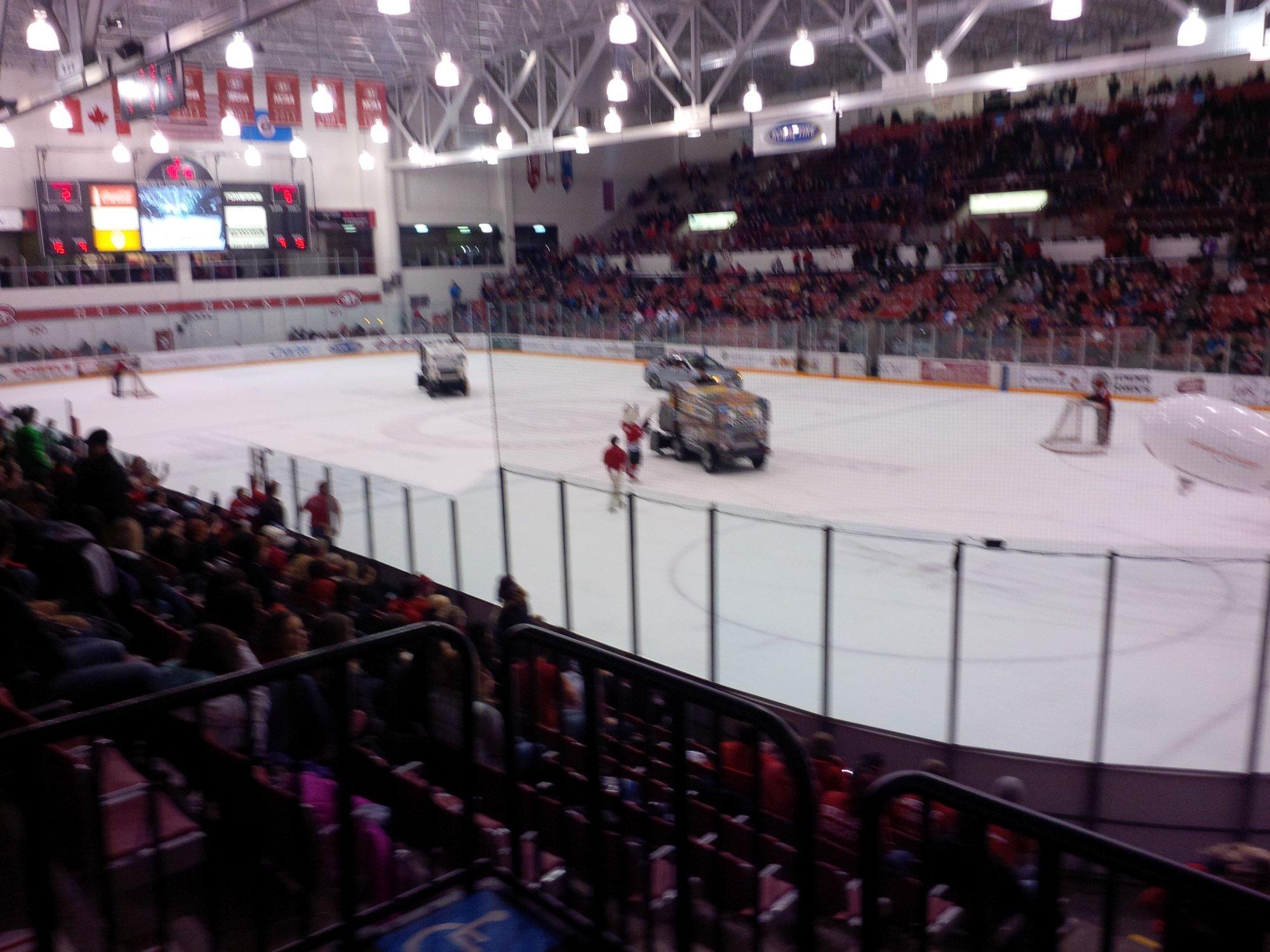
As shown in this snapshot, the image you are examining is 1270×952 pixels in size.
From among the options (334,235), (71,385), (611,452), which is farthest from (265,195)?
(611,452)

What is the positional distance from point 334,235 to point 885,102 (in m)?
26.7

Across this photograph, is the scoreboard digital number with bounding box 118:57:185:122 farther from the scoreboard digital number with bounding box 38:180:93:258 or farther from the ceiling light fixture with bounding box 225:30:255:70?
the scoreboard digital number with bounding box 38:180:93:258

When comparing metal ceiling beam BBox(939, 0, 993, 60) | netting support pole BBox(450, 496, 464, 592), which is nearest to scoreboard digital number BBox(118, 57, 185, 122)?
netting support pole BBox(450, 496, 464, 592)

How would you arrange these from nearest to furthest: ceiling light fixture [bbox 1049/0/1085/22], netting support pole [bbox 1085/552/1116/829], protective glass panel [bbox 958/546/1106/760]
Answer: netting support pole [bbox 1085/552/1116/829]
protective glass panel [bbox 958/546/1106/760]
ceiling light fixture [bbox 1049/0/1085/22]

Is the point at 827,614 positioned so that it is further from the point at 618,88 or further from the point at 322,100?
the point at 322,100

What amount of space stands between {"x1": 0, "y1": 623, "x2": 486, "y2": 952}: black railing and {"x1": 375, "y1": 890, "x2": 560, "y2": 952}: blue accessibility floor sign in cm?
10

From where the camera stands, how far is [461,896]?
3453 millimetres

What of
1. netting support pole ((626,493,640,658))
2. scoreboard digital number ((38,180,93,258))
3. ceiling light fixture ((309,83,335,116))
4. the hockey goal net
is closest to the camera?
netting support pole ((626,493,640,658))

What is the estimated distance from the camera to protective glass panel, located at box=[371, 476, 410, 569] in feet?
34.8

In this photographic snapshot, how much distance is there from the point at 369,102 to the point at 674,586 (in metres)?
15.1

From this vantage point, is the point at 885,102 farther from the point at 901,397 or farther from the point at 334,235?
the point at 334,235

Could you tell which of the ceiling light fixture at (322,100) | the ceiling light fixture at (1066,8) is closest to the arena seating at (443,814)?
the ceiling light fixture at (1066,8)

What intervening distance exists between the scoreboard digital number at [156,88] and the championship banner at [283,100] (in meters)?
3.96

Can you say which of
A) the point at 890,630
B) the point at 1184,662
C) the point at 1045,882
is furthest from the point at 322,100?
the point at 1045,882
